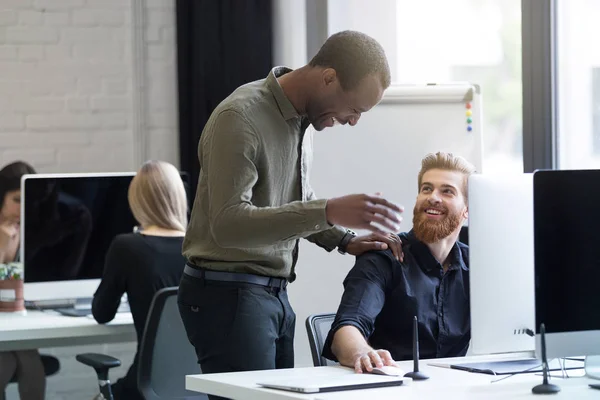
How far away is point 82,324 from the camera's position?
10.0ft

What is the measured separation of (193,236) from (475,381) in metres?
0.71

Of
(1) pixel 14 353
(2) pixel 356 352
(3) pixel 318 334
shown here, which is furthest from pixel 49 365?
(2) pixel 356 352

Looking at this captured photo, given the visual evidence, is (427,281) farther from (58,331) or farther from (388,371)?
(58,331)

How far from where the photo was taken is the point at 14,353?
3.52 metres

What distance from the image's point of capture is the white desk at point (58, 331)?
2961 mm

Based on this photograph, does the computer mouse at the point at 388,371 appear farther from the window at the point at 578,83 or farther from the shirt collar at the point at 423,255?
the window at the point at 578,83

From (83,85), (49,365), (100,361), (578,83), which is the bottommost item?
(49,365)

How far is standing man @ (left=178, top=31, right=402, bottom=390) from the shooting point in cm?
199

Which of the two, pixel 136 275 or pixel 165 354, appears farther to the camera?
pixel 136 275

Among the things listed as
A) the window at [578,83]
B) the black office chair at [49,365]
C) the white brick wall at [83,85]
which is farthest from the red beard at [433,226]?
the white brick wall at [83,85]

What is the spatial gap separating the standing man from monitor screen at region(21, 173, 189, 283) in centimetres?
122

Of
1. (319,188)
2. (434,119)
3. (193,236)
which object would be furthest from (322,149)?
(193,236)

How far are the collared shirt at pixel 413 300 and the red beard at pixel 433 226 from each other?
2 cm

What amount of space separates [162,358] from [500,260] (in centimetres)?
130
